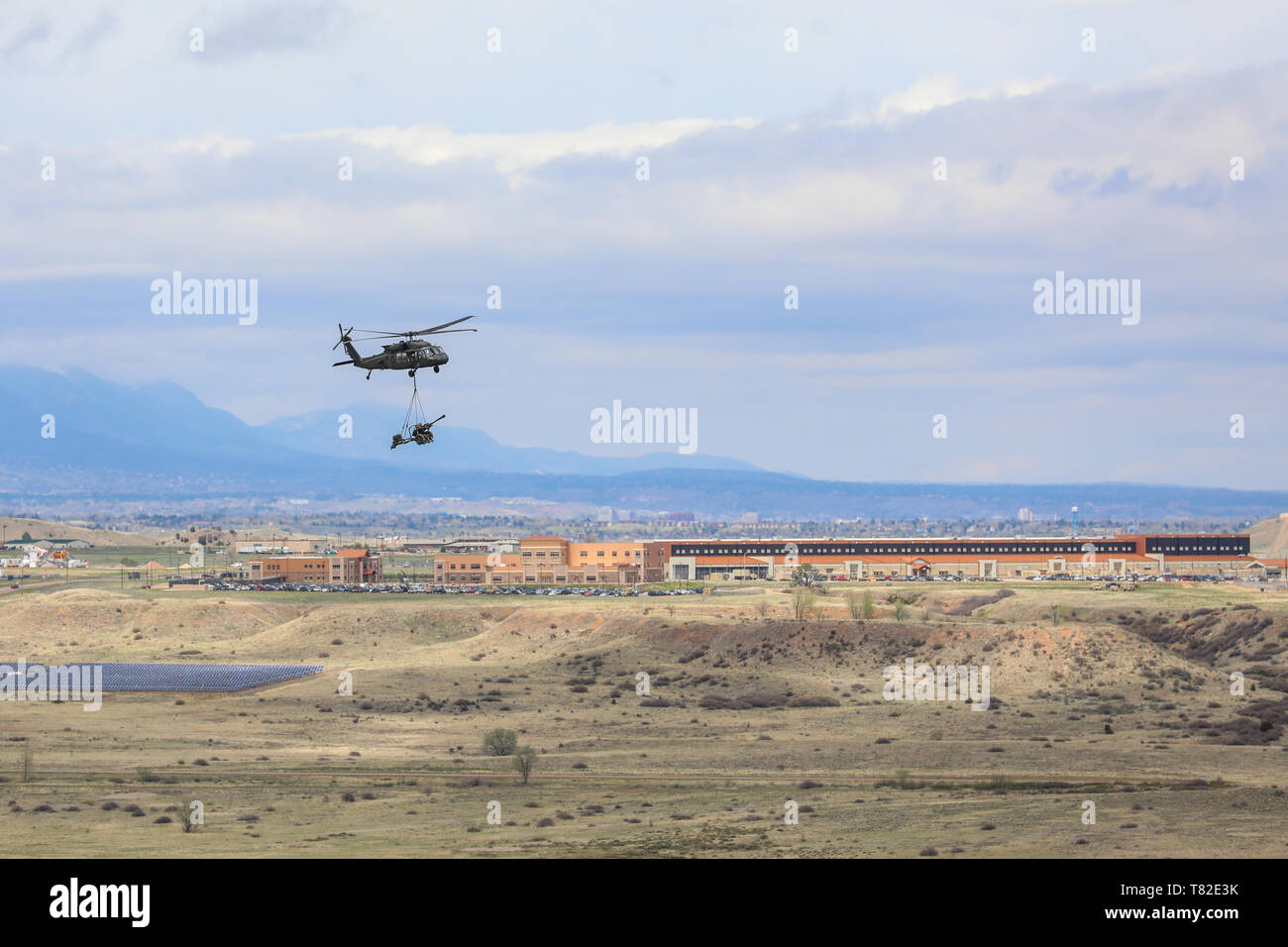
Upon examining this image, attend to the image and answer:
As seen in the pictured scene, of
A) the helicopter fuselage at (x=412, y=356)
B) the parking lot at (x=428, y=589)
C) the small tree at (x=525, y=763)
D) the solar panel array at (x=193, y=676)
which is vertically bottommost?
the solar panel array at (x=193, y=676)

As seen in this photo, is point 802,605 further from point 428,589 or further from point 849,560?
point 849,560

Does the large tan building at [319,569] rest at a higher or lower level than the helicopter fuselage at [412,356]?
lower

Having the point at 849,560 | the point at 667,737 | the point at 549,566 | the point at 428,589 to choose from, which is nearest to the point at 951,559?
the point at 849,560

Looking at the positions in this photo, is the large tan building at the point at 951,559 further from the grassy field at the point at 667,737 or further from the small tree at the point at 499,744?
the small tree at the point at 499,744

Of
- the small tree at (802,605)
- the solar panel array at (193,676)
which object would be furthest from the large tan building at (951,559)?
the solar panel array at (193,676)

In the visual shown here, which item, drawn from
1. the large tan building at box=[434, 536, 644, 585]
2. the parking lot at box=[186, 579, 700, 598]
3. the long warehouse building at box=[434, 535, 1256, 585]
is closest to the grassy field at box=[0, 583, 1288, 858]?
the parking lot at box=[186, 579, 700, 598]
